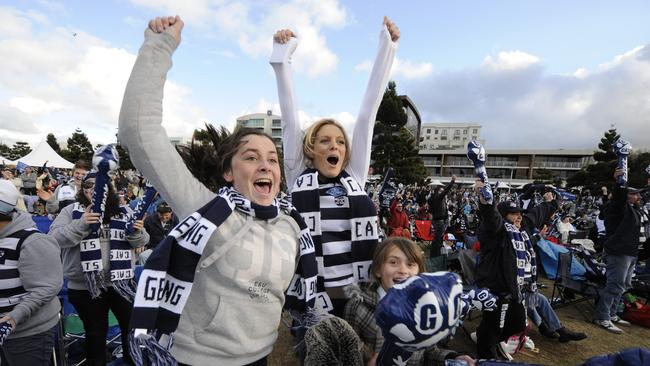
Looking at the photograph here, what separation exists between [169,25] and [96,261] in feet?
8.53

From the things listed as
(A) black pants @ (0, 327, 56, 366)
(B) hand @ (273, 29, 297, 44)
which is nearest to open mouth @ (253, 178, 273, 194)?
(B) hand @ (273, 29, 297, 44)

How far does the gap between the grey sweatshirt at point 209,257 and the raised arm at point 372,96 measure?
82 centimetres

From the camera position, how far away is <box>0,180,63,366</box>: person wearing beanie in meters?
2.04

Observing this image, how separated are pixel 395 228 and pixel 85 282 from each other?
679cm

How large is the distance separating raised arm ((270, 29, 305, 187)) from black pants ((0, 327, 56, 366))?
213 centimetres

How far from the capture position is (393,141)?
26.4m

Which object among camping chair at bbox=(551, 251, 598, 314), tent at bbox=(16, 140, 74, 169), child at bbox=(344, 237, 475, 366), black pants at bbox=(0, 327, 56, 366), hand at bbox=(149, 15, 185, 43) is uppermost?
hand at bbox=(149, 15, 185, 43)

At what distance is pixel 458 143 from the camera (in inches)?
3585

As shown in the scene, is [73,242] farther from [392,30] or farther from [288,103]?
[392,30]

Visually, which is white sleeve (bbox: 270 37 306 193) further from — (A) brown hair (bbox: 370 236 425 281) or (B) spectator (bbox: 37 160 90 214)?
(B) spectator (bbox: 37 160 90 214)

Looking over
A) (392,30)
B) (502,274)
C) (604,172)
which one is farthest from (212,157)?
(604,172)

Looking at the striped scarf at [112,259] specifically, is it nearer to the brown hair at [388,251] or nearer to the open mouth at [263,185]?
the open mouth at [263,185]

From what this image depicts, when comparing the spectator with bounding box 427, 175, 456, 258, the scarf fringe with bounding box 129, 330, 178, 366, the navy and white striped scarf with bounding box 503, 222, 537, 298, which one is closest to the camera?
the scarf fringe with bounding box 129, 330, 178, 366

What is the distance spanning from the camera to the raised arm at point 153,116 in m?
1.12
